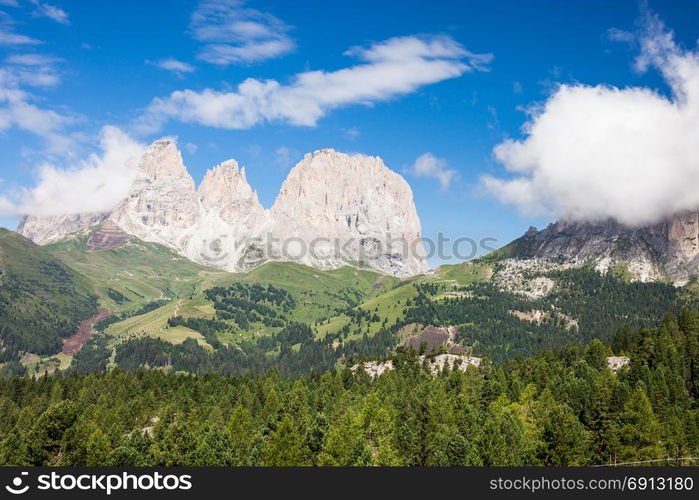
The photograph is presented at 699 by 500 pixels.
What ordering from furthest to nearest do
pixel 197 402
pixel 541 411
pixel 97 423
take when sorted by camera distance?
pixel 197 402 → pixel 97 423 → pixel 541 411

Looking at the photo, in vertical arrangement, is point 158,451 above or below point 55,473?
below

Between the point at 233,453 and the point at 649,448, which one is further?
the point at 233,453

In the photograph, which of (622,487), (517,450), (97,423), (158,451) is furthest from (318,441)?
(622,487)

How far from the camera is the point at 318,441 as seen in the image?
112500 millimetres

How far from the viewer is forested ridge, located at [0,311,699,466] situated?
99375 mm

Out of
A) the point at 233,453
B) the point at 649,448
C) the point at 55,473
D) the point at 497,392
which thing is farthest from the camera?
the point at 497,392

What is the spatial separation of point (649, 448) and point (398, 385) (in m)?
92.6

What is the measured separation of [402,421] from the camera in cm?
13362

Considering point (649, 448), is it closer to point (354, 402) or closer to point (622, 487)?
point (622, 487)

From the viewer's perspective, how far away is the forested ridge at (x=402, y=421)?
9938cm

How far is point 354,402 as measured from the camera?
160 meters

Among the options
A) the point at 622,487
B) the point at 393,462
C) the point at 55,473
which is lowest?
the point at 393,462

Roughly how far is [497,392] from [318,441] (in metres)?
66.3

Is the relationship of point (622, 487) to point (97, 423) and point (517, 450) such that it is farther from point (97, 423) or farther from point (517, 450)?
point (97, 423)
